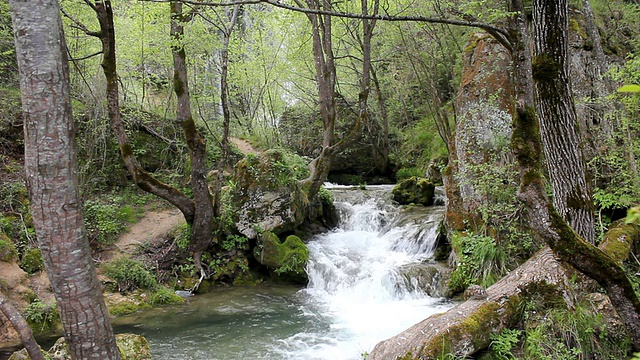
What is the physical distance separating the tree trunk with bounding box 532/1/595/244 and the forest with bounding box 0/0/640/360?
0.06ft

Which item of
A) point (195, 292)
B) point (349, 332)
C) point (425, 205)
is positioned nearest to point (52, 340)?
point (195, 292)

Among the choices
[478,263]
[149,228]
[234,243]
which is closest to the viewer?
[478,263]

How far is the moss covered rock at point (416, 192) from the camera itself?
12.5m

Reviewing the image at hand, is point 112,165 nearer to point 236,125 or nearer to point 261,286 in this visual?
point 261,286

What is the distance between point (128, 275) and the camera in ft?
28.3

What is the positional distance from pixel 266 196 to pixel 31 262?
207 inches

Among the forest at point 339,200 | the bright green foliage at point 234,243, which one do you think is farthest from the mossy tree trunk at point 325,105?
the bright green foliage at point 234,243

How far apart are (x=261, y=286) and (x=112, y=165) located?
644 cm

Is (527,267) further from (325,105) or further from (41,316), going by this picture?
(325,105)

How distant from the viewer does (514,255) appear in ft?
20.8

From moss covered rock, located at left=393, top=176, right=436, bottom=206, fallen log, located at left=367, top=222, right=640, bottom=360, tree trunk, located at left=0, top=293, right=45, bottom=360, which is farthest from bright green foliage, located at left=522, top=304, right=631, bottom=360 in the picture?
moss covered rock, located at left=393, top=176, right=436, bottom=206

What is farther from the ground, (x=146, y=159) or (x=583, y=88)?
(x=583, y=88)

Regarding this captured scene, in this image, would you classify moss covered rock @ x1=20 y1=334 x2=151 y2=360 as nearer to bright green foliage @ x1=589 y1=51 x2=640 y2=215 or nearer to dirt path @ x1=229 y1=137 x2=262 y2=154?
bright green foliage @ x1=589 y1=51 x2=640 y2=215

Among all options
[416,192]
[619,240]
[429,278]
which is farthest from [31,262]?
[416,192]
